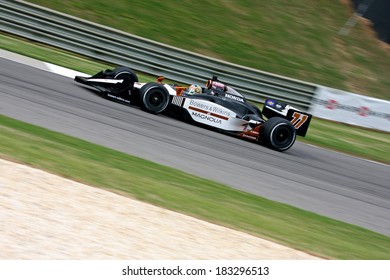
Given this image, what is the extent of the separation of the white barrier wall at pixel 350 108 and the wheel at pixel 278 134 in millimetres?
6492

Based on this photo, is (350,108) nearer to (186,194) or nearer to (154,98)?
(154,98)

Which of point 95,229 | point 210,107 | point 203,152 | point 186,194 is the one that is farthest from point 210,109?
point 95,229

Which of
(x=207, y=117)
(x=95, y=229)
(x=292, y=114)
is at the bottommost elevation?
(x=95, y=229)

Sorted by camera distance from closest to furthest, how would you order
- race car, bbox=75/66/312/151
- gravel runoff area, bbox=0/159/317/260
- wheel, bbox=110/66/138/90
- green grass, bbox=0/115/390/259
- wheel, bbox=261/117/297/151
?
gravel runoff area, bbox=0/159/317/260 → green grass, bbox=0/115/390/259 → race car, bbox=75/66/312/151 → wheel, bbox=110/66/138/90 → wheel, bbox=261/117/297/151

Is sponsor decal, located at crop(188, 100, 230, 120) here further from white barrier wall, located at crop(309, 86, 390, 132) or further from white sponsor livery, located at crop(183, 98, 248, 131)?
white barrier wall, located at crop(309, 86, 390, 132)

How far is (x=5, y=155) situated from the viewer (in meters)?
7.72

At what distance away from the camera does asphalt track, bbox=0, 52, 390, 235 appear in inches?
390

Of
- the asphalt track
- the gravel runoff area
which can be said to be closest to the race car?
the asphalt track

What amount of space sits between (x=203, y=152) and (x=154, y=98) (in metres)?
2.29

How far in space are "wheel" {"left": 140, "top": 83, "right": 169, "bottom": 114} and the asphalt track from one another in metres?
0.18

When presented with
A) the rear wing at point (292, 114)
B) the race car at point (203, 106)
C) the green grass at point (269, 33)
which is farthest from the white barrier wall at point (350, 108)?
the race car at point (203, 106)

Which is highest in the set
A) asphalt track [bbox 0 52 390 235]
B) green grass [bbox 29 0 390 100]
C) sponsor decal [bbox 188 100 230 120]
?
green grass [bbox 29 0 390 100]

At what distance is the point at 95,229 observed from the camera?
6148 millimetres

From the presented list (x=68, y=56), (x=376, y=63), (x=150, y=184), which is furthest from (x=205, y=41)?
(x=150, y=184)
